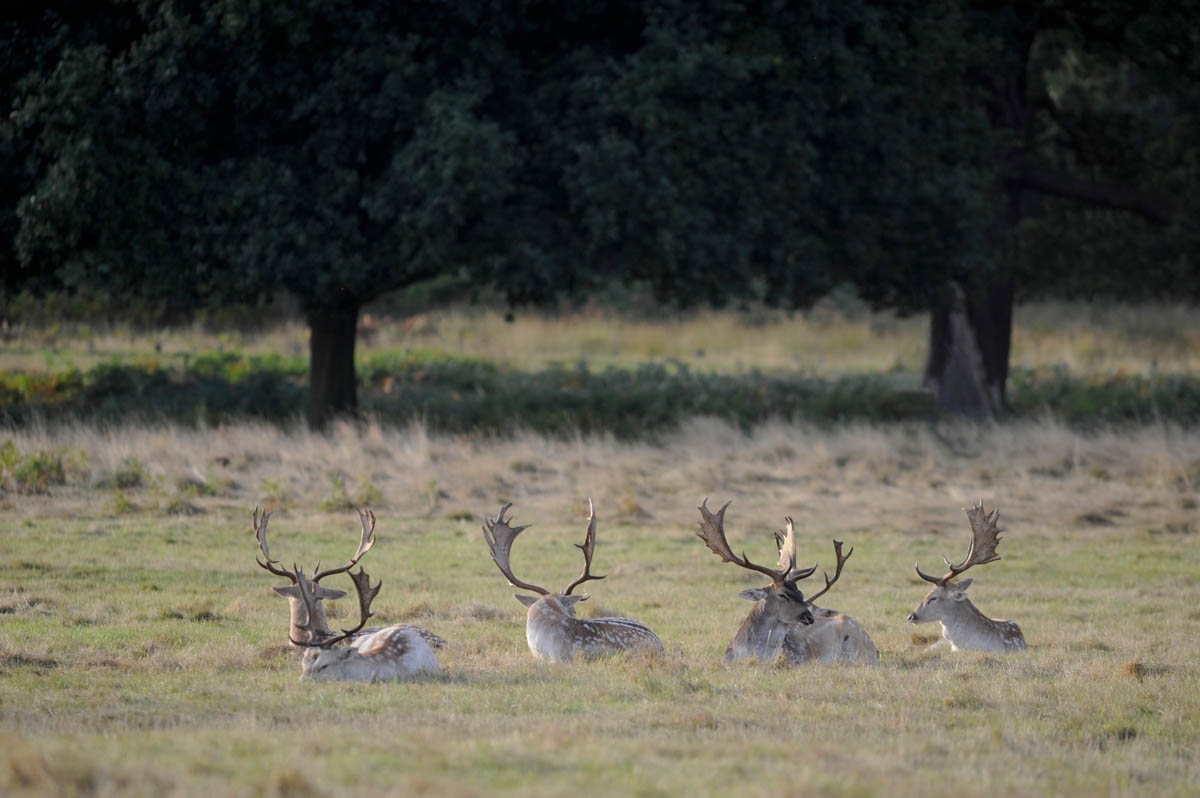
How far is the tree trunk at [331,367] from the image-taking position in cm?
2166

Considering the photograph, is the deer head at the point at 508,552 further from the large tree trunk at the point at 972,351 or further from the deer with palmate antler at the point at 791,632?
the large tree trunk at the point at 972,351

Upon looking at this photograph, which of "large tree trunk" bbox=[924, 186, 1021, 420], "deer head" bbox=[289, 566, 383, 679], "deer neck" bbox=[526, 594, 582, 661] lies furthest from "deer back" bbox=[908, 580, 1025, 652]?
"large tree trunk" bbox=[924, 186, 1021, 420]

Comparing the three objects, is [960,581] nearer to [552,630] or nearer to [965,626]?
[965,626]

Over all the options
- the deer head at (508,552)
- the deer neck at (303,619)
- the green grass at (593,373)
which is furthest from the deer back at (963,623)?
the green grass at (593,373)

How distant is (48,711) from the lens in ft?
22.9

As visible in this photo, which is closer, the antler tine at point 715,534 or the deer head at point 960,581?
the antler tine at point 715,534

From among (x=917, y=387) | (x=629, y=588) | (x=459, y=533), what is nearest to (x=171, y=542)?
(x=459, y=533)

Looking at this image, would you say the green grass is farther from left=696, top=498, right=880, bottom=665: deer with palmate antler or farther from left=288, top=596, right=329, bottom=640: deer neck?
left=696, top=498, right=880, bottom=665: deer with palmate antler

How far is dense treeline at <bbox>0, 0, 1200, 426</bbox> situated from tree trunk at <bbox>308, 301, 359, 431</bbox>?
0.05 meters

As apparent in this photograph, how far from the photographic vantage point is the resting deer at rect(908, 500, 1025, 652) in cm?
948

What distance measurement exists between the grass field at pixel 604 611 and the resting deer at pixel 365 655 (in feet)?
0.62

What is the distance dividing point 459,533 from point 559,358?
17629 millimetres

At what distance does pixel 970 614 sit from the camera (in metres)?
9.59

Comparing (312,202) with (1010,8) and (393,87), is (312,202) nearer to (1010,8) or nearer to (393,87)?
(393,87)
